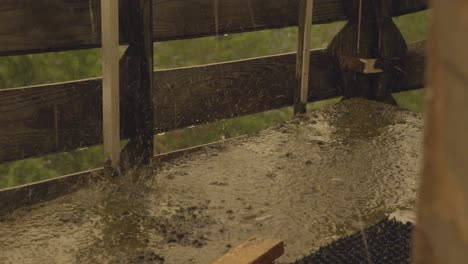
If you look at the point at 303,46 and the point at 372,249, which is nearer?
the point at 372,249

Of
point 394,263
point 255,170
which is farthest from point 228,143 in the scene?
point 394,263

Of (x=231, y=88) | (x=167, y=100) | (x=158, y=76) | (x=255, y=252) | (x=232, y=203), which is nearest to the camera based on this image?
(x=255, y=252)

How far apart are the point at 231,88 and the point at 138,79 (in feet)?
2.74

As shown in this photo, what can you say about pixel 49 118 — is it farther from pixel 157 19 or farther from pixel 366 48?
pixel 366 48

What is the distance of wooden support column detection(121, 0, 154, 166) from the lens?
345 cm

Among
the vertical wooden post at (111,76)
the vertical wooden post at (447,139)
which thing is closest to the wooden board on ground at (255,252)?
the vertical wooden post at (111,76)

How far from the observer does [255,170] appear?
310 centimetres

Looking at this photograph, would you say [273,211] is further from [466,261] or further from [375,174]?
[466,261]

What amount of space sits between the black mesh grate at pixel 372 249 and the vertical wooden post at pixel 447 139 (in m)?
1.89

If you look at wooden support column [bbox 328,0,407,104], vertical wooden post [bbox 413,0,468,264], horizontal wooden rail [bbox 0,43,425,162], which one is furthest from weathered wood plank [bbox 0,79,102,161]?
vertical wooden post [bbox 413,0,468,264]

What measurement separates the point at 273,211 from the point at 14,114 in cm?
137

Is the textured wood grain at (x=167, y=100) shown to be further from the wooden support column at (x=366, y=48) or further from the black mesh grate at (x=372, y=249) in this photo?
the black mesh grate at (x=372, y=249)

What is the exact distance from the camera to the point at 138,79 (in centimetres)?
357

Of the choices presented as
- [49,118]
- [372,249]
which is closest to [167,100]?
[49,118]
